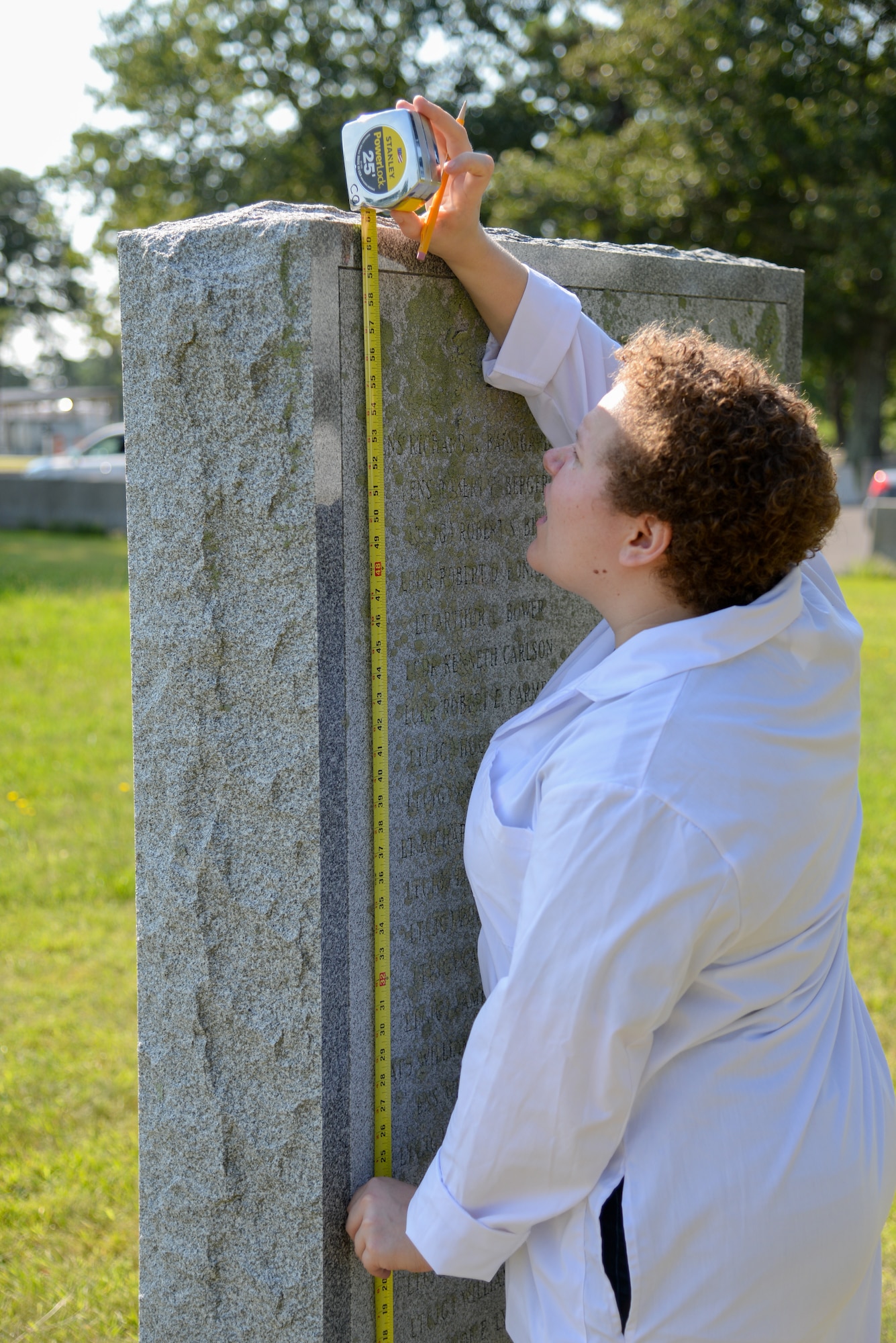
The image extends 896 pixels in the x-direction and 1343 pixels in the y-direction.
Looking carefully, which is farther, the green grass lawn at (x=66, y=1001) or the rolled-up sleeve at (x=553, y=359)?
the green grass lawn at (x=66, y=1001)

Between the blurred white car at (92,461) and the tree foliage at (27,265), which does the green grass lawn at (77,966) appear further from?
the tree foliage at (27,265)

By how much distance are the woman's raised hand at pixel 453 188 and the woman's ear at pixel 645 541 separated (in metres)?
0.60

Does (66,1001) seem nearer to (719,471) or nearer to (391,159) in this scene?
(391,159)

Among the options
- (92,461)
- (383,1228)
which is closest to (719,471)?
(383,1228)

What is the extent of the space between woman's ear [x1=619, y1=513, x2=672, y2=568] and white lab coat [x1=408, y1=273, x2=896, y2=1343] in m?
0.11

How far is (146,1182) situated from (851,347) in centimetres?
3168

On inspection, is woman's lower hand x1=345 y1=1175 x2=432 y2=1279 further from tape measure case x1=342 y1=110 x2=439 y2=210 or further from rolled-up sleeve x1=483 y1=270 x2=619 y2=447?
tape measure case x1=342 y1=110 x2=439 y2=210

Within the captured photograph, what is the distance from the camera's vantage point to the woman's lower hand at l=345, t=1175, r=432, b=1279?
5.93 feet

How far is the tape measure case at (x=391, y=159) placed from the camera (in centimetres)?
178

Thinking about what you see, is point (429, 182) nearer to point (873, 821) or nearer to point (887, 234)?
point (873, 821)

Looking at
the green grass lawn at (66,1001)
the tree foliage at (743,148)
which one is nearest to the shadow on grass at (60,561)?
the green grass lawn at (66,1001)

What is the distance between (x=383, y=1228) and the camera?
188 cm

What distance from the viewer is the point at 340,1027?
202 cm

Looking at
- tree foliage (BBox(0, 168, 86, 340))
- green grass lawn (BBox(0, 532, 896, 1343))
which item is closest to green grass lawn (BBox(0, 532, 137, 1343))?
green grass lawn (BBox(0, 532, 896, 1343))
